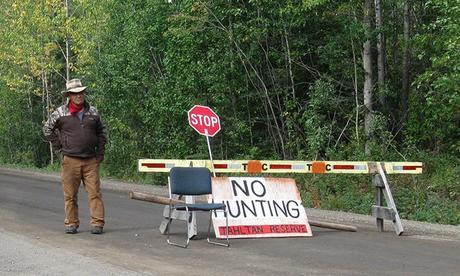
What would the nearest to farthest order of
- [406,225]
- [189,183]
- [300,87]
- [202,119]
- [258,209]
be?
[189,183]
[258,209]
[406,225]
[202,119]
[300,87]

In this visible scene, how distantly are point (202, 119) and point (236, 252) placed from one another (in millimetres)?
5864

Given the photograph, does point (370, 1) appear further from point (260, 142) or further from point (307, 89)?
point (260, 142)

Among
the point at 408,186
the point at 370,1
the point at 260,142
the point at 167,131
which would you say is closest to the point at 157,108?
the point at 167,131

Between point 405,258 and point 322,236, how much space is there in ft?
6.75

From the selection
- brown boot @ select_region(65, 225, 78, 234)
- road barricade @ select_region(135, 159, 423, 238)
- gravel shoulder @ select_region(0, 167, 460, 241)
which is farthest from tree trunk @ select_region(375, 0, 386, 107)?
brown boot @ select_region(65, 225, 78, 234)

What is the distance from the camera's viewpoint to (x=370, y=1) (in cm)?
1872

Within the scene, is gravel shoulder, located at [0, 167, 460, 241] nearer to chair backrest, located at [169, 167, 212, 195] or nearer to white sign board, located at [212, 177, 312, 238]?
white sign board, located at [212, 177, 312, 238]

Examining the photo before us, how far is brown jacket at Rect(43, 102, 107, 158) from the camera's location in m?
9.87

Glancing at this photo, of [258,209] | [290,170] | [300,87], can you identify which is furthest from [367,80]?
[258,209]

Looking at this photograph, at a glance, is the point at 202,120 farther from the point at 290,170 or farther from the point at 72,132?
the point at 72,132

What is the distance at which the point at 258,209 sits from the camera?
421 inches

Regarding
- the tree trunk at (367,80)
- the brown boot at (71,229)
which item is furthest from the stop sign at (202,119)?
the tree trunk at (367,80)

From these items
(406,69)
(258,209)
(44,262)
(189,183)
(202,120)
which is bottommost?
(44,262)

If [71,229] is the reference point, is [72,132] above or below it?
above
